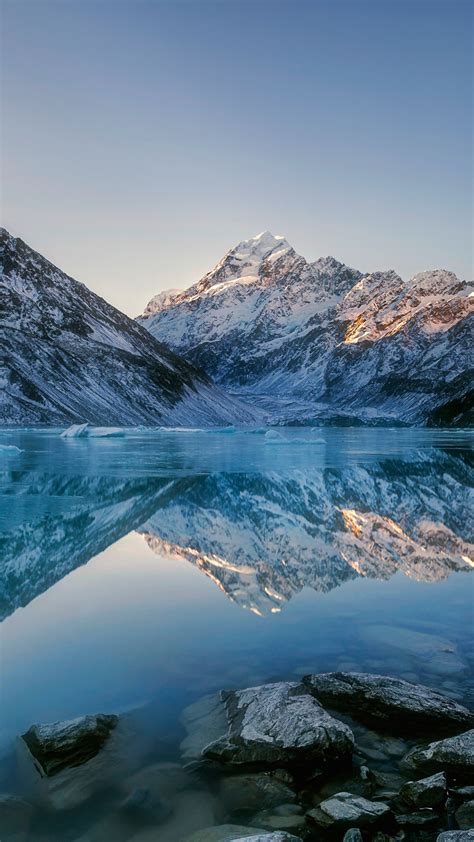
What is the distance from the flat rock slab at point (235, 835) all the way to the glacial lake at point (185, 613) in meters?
0.16

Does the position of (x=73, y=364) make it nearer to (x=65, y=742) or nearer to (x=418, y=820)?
(x=65, y=742)

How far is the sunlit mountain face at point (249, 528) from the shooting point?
1312 cm

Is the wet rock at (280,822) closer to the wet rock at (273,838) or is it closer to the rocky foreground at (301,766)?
the rocky foreground at (301,766)

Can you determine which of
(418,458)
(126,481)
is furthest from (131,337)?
(126,481)

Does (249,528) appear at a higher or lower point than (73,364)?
lower

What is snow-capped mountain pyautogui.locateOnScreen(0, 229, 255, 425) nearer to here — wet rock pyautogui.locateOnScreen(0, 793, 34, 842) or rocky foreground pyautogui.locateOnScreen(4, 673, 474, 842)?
rocky foreground pyautogui.locateOnScreen(4, 673, 474, 842)

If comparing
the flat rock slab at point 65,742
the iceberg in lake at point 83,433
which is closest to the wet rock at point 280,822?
the flat rock slab at point 65,742

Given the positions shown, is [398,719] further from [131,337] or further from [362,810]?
[131,337]

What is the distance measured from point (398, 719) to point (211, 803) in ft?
7.94

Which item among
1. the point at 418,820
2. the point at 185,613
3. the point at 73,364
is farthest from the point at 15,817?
the point at 73,364

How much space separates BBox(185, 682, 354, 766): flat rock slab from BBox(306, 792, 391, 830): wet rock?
794mm

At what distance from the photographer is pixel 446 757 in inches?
239

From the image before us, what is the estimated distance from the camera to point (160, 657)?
8.69 meters

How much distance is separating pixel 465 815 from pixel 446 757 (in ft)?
2.62
